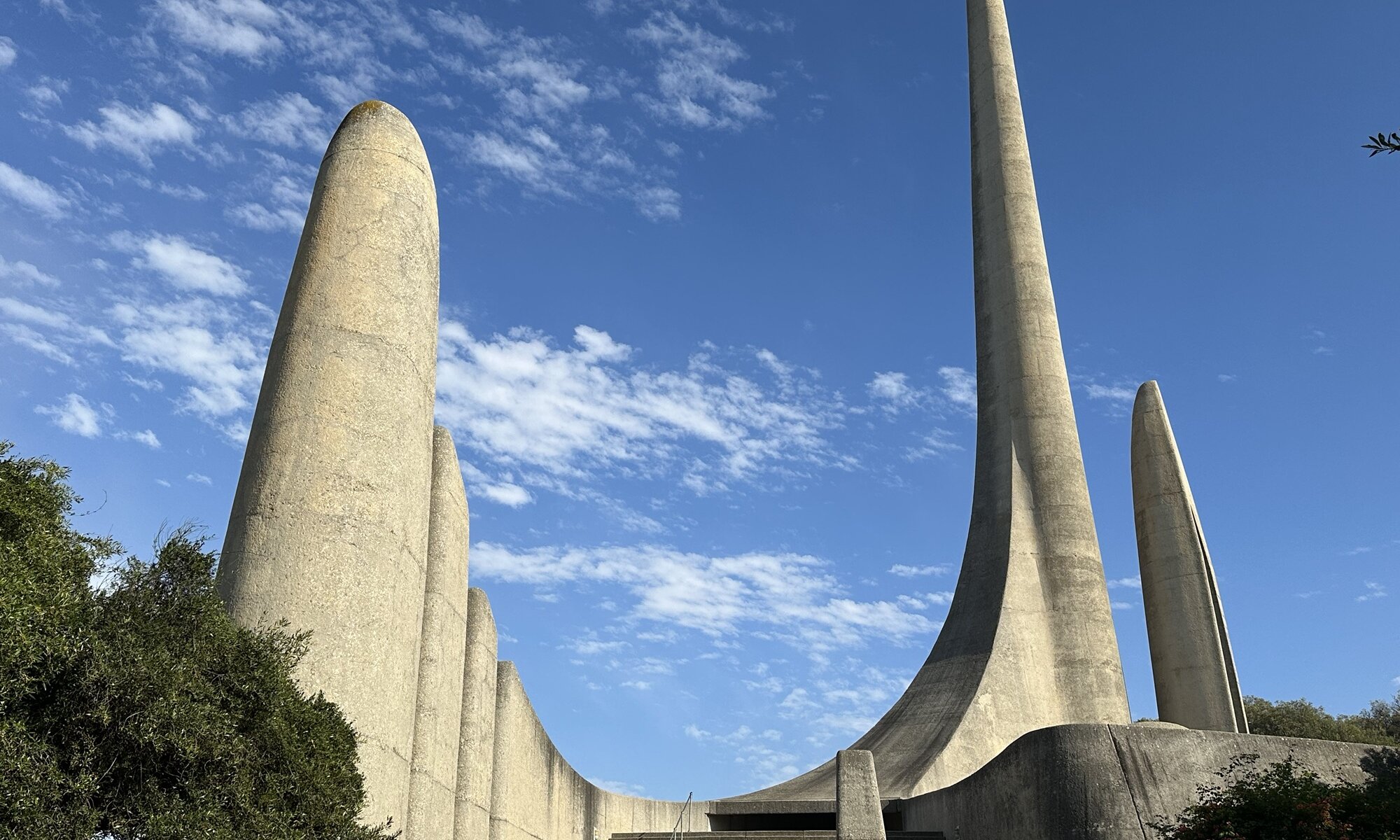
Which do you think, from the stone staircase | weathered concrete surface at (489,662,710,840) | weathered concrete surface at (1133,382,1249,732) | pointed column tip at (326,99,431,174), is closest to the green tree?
pointed column tip at (326,99,431,174)

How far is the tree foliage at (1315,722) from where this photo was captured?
26703 millimetres

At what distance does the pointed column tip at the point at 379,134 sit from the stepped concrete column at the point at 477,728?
4.10 metres

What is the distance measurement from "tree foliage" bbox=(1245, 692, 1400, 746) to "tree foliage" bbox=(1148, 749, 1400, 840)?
20072mm

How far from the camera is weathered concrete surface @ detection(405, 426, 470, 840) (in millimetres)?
7988

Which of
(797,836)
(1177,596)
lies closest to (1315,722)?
(1177,596)

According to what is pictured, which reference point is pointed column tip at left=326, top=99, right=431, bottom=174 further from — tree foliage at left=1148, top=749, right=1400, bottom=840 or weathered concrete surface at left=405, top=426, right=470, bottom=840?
tree foliage at left=1148, top=749, right=1400, bottom=840

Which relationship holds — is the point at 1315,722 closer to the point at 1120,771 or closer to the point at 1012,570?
the point at 1012,570

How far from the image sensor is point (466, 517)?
31.0 feet

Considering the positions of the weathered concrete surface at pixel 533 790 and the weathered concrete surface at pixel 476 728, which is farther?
the weathered concrete surface at pixel 533 790

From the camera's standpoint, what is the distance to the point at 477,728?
31.6ft

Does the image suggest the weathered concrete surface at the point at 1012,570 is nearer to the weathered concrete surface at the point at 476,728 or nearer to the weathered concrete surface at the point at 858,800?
the weathered concrete surface at the point at 858,800

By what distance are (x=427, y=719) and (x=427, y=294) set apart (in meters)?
3.26

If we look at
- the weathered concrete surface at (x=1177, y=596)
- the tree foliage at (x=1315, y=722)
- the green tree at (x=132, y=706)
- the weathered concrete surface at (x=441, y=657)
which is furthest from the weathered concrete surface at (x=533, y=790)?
the tree foliage at (x=1315, y=722)

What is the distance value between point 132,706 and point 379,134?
4.79 m
